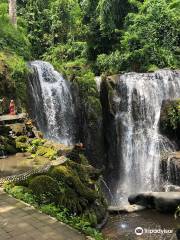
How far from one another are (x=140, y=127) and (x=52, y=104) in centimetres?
515

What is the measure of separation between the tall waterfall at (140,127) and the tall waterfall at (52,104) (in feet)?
9.58

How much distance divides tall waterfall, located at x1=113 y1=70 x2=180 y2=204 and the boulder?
4203 mm

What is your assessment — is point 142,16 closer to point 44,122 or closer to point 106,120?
point 106,120

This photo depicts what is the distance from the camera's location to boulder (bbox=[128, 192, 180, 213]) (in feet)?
44.9

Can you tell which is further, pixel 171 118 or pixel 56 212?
pixel 171 118

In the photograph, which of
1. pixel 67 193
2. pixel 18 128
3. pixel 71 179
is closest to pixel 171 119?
pixel 18 128

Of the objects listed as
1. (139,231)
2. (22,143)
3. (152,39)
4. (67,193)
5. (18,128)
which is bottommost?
(139,231)

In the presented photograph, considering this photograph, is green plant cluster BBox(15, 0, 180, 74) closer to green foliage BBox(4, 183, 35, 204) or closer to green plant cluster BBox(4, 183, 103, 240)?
green foliage BBox(4, 183, 35, 204)

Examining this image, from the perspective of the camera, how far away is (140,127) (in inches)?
836

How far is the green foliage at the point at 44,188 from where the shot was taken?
346 inches

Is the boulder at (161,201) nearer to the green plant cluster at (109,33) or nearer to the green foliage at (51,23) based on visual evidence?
the green plant cluster at (109,33)

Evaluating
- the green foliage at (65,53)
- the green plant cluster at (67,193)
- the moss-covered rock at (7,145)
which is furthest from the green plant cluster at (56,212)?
the green foliage at (65,53)

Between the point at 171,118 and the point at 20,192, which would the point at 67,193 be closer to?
the point at 20,192

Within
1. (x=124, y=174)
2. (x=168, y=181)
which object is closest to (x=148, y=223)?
(x=168, y=181)
